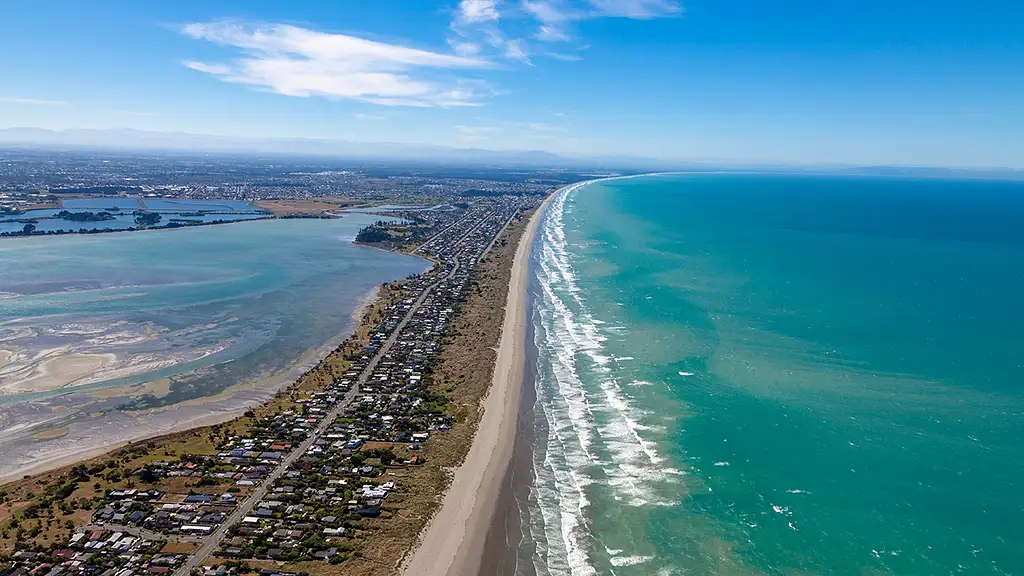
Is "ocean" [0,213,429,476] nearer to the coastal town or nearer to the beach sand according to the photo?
the beach sand

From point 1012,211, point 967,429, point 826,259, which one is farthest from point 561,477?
point 1012,211

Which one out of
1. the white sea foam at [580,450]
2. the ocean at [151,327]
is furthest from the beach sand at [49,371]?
the white sea foam at [580,450]

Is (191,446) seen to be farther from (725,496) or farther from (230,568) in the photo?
(725,496)

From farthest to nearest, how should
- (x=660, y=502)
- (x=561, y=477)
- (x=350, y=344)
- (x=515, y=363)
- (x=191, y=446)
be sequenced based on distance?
(x=350, y=344) < (x=515, y=363) < (x=191, y=446) < (x=561, y=477) < (x=660, y=502)

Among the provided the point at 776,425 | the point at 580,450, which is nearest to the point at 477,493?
the point at 580,450

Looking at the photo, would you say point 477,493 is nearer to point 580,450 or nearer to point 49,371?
point 580,450

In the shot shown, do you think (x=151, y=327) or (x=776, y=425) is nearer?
(x=776, y=425)

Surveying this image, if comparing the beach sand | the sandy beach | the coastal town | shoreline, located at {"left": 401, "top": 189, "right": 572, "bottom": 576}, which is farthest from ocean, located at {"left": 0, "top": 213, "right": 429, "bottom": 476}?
the sandy beach
